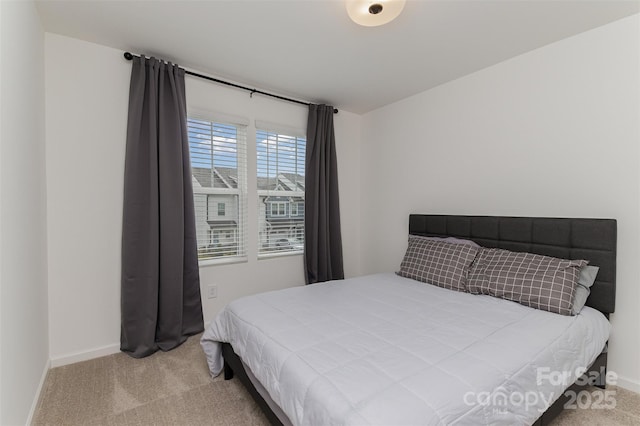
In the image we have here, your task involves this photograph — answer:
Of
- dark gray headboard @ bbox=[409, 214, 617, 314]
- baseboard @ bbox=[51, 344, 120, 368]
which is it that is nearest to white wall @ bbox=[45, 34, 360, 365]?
baseboard @ bbox=[51, 344, 120, 368]

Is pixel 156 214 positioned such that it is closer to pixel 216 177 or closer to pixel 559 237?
pixel 216 177

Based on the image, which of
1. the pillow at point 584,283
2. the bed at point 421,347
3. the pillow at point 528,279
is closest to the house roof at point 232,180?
the bed at point 421,347

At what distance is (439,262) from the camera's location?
98.0 inches

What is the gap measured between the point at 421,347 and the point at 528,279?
1.11 m

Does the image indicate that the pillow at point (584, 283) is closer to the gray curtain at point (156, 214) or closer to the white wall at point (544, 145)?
the white wall at point (544, 145)

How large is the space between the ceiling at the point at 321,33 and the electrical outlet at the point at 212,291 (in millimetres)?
1987

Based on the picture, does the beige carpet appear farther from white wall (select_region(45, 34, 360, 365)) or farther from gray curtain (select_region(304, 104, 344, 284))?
gray curtain (select_region(304, 104, 344, 284))

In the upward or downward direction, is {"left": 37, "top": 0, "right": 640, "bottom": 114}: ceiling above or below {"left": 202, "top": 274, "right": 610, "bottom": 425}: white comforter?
above

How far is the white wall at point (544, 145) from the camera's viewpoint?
1924 millimetres

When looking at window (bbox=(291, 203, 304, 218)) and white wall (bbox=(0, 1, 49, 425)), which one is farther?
window (bbox=(291, 203, 304, 218))

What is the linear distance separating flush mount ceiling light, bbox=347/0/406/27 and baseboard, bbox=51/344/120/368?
2911mm

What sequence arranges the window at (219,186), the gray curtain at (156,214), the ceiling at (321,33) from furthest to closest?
the window at (219,186), the gray curtain at (156,214), the ceiling at (321,33)

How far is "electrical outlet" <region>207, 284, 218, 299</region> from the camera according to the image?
2822mm

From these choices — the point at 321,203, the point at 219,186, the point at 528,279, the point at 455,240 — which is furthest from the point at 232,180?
the point at 528,279
